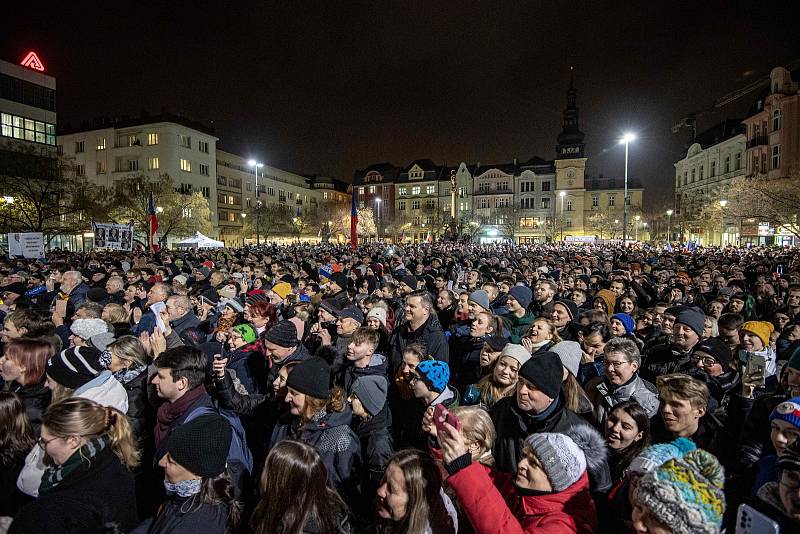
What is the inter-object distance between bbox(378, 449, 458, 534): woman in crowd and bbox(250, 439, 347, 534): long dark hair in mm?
333

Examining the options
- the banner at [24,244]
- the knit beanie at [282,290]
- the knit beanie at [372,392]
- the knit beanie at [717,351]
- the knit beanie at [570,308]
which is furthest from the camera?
the banner at [24,244]

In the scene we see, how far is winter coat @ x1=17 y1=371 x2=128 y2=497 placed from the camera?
2.74 metres

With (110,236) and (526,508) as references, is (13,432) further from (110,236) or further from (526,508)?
(110,236)

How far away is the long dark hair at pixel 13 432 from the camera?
2994 mm

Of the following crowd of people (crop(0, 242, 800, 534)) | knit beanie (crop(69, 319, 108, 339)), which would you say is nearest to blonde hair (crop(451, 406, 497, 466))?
crowd of people (crop(0, 242, 800, 534))

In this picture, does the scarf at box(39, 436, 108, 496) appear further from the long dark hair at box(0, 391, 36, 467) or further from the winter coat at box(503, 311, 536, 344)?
the winter coat at box(503, 311, 536, 344)

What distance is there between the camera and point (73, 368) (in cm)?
380

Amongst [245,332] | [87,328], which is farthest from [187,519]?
[87,328]

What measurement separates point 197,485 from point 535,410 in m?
2.30

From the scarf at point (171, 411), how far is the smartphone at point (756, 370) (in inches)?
193

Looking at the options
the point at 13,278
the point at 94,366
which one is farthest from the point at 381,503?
the point at 13,278

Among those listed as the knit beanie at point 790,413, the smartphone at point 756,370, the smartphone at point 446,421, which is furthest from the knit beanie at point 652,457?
the smartphone at point 756,370

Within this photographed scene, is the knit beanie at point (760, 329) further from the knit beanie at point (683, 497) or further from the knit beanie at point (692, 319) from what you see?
the knit beanie at point (683, 497)

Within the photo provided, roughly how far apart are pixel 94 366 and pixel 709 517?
4483 millimetres
